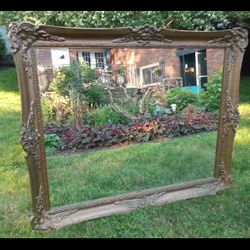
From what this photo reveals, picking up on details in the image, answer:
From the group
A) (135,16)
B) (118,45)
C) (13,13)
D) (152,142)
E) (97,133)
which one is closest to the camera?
(118,45)

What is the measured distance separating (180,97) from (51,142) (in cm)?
144

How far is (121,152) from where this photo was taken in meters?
3.91

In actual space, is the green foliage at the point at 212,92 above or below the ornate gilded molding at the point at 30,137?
above

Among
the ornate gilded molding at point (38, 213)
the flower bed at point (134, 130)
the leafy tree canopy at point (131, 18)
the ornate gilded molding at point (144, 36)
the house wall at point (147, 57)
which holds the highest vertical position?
the leafy tree canopy at point (131, 18)

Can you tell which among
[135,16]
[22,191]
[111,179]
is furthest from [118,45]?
[135,16]

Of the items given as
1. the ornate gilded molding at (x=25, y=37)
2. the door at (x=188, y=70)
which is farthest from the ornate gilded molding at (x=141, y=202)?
the ornate gilded molding at (x=25, y=37)

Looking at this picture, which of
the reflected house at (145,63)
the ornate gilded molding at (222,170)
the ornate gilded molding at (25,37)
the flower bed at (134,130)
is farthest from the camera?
the ornate gilded molding at (222,170)

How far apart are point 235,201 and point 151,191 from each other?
0.87m

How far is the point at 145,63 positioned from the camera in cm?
381

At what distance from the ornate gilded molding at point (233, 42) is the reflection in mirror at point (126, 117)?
99 millimetres

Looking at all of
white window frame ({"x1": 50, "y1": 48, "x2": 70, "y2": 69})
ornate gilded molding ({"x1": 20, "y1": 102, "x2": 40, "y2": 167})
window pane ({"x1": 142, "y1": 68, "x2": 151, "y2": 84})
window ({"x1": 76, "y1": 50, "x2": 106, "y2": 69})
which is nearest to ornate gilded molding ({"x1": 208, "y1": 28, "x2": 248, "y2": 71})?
window pane ({"x1": 142, "y1": 68, "x2": 151, "y2": 84})

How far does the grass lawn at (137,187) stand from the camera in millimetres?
3359

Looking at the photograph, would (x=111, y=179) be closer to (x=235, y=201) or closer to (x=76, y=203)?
(x=76, y=203)

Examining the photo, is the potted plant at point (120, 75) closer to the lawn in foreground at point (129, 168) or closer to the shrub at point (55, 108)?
the shrub at point (55, 108)
